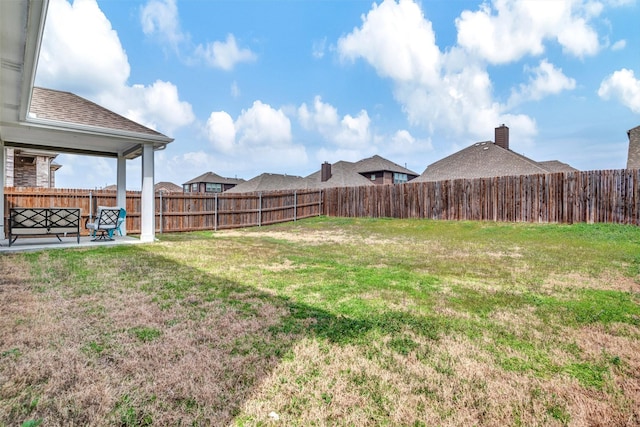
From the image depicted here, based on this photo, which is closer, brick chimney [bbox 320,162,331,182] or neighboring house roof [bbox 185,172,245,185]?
brick chimney [bbox 320,162,331,182]

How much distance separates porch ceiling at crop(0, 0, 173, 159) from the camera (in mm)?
3295

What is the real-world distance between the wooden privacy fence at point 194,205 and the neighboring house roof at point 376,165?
22485 millimetres

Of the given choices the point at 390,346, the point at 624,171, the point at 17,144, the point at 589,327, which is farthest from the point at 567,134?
the point at 17,144

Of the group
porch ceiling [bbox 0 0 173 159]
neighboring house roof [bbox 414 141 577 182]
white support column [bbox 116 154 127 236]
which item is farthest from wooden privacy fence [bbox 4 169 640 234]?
neighboring house roof [bbox 414 141 577 182]

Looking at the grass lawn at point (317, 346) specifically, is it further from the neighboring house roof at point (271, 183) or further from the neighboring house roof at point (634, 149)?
the neighboring house roof at point (271, 183)

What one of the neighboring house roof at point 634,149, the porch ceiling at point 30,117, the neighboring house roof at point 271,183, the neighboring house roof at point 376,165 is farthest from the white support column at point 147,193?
the neighboring house roof at point 271,183

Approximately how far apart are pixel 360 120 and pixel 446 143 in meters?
11.9

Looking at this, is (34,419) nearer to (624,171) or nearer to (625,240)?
(625,240)

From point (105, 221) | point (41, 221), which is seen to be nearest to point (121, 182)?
point (105, 221)

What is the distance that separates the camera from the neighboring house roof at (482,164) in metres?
23.2

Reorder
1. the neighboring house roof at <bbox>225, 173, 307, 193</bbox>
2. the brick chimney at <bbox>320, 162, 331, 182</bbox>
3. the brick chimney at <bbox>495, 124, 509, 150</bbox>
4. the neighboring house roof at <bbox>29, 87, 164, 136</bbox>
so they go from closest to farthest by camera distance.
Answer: the neighboring house roof at <bbox>29, 87, 164, 136</bbox>
the brick chimney at <bbox>495, 124, 509, 150</bbox>
the brick chimney at <bbox>320, 162, 331, 182</bbox>
the neighboring house roof at <bbox>225, 173, 307, 193</bbox>

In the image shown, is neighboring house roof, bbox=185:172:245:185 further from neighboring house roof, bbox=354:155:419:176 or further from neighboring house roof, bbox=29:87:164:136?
neighboring house roof, bbox=29:87:164:136

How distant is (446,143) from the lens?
31.8 meters

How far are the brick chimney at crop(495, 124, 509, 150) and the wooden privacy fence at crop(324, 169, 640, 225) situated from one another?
547 inches
